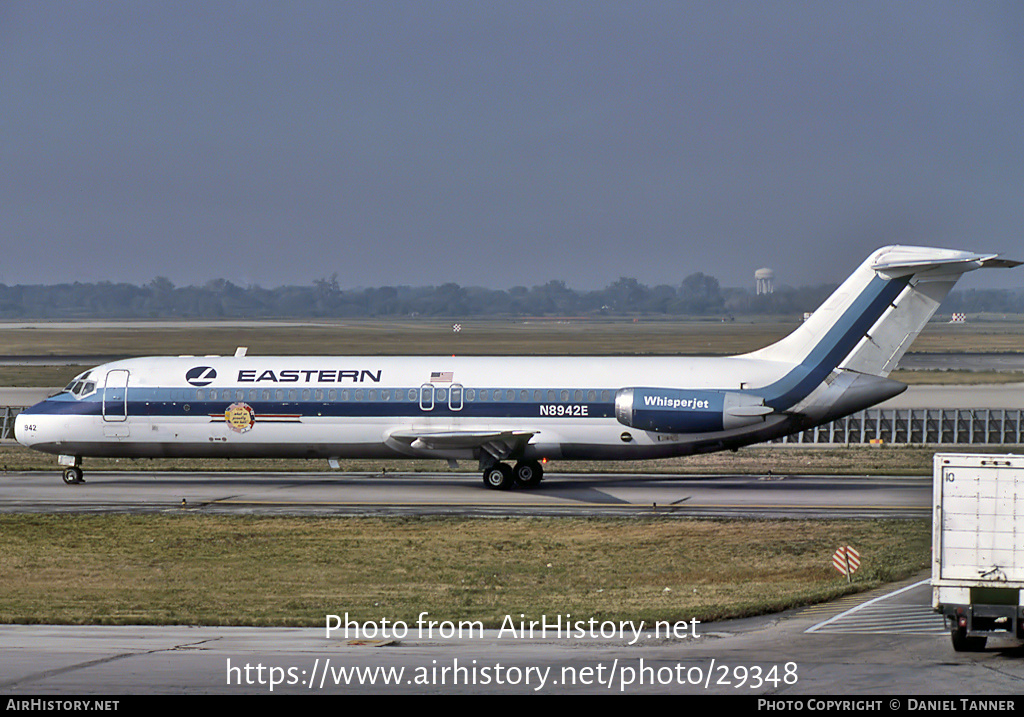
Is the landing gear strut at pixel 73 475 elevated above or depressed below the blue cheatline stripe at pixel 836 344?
below

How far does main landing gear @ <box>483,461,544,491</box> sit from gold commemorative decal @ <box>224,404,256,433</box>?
318 inches

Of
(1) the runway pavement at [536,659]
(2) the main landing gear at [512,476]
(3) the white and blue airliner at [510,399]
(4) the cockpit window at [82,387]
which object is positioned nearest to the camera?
(1) the runway pavement at [536,659]

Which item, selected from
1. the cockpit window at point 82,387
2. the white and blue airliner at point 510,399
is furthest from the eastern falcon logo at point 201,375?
the cockpit window at point 82,387

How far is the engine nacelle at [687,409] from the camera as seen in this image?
37.7 meters

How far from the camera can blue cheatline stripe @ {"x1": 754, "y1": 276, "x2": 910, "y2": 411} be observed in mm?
37062

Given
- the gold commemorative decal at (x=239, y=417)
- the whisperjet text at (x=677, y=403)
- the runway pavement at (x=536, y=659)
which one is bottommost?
the runway pavement at (x=536, y=659)

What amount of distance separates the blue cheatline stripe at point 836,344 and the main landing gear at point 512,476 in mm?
7914

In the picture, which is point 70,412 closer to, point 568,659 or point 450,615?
point 450,615

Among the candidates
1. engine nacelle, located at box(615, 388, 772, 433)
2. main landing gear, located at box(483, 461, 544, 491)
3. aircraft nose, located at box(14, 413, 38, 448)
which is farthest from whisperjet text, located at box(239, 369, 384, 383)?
engine nacelle, located at box(615, 388, 772, 433)

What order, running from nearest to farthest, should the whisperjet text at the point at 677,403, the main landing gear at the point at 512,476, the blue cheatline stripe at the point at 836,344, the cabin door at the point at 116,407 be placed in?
the blue cheatline stripe at the point at 836,344 → the whisperjet text at the point at 677,403 → the main landing gear at the point at 512,476 → the cabin door at the point at 116,407

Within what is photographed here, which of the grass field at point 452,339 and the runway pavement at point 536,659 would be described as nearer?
the runway pavement at point 536,659

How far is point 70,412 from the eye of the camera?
41.6m

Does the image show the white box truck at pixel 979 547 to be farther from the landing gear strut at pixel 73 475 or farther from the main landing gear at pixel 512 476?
the landing gear strut at pixel 73 475
